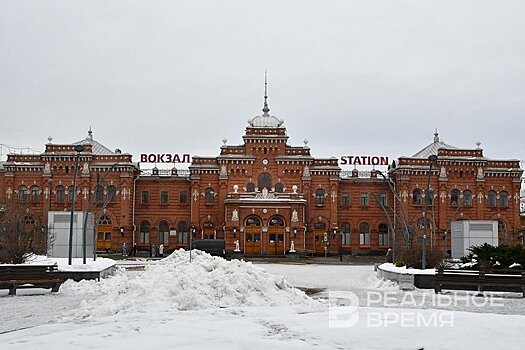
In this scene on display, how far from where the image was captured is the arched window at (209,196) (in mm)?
62000

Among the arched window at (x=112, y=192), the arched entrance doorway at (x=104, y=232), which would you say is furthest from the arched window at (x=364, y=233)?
the arched entrance doorway at (x=104, y=232)

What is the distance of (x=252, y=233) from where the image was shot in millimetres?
59094

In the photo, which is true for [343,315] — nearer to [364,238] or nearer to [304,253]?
[304,253]

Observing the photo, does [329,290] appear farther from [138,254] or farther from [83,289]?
[138,254]

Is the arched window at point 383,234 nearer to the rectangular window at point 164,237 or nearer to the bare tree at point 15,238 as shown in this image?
the rectangular window at point 164,237

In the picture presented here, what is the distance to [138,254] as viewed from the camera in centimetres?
6044

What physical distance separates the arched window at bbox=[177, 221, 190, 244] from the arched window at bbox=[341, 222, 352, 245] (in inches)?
570

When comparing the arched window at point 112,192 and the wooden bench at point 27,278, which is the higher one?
the arched window at point 112,192

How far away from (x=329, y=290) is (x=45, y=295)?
9.40 m

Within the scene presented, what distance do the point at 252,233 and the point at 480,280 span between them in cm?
3929

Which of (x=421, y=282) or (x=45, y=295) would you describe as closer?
(x=45, y=295)

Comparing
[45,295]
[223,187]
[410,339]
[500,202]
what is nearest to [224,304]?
[410,339]

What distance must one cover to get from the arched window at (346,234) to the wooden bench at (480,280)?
134ft

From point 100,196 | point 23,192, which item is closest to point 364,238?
point 100,196
